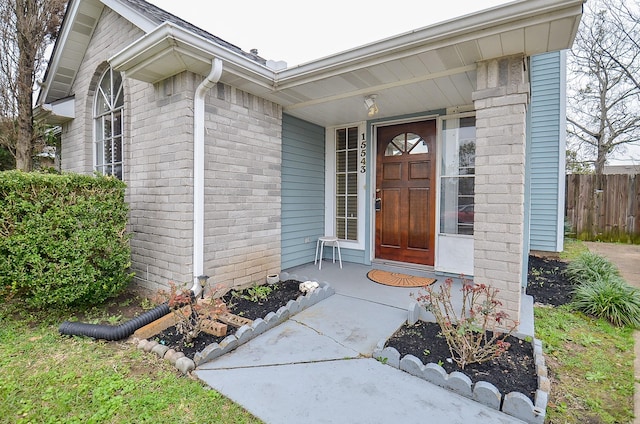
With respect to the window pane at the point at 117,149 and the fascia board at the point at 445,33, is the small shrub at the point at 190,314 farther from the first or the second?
the window pane at the point at 117,149

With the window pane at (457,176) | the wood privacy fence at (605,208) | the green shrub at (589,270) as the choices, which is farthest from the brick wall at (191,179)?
the wood privacy fence at (605,208)

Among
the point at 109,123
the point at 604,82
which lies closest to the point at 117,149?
the point at 109,123

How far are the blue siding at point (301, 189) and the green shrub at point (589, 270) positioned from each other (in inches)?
155

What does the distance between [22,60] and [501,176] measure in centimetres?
696

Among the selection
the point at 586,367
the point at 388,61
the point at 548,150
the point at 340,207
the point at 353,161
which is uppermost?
the point at 388,61

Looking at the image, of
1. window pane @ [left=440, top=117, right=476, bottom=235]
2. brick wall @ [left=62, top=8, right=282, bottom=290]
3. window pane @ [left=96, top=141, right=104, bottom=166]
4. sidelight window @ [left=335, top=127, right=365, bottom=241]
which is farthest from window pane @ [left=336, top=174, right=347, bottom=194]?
window pane @ [left=96, top=141, right=104, bottom=166]

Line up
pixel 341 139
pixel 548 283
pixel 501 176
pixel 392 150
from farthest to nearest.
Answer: pixel 341 139 < pixel 392 150 < pixel 548 283 < pixel 501 176

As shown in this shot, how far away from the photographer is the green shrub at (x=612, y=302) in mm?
3250

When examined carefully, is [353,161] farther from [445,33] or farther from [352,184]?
[445,33]

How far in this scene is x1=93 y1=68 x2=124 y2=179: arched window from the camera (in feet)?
15.2

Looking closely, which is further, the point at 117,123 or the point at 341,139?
the point at 341,139

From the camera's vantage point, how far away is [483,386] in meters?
2.00

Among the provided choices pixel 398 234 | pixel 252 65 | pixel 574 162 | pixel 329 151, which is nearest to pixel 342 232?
pixel 398 234

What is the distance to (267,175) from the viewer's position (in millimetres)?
4363
